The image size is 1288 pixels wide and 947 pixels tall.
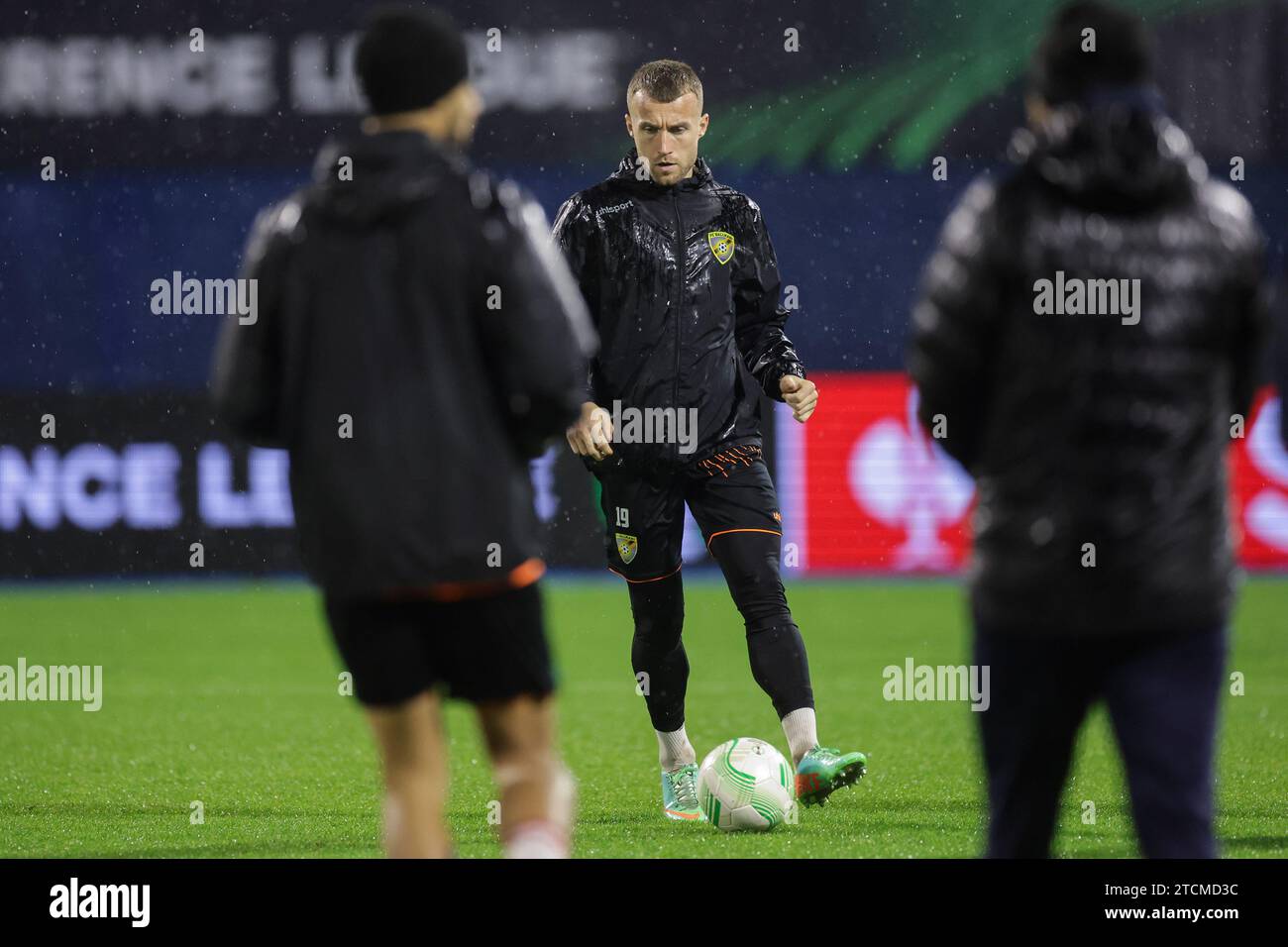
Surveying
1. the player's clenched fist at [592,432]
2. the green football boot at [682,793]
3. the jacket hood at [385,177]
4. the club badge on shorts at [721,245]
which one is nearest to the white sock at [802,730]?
the green football boot at [682,793]

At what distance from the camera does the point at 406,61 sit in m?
3.30

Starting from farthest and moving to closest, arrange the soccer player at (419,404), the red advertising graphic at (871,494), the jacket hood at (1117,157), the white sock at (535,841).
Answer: the red advertising graphic at (871,494), the white sock at (535,841), the soccer player at (419,404), the jacket hood at (1117,157)

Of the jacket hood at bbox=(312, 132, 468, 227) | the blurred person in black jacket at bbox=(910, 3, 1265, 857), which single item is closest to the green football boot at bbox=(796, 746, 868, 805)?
the blurred person in black jacket at bbox=(910, 3, 1265, 857)

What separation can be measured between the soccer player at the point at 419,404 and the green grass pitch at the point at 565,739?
185 centimetres

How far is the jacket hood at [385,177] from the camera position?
3.23m

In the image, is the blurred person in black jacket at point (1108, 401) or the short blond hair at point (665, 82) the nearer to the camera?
the blurred person in black jacket at point (1108, 401)

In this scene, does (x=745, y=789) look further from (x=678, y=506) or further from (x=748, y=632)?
(x=678, y=506)

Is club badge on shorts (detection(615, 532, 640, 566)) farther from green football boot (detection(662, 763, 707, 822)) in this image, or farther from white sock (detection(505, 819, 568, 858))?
white sock (detection(505, 819, 568, 858))

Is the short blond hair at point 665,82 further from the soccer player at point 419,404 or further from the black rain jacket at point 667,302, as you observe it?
the soccer player at point 419,404

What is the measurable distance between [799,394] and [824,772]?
1.19 meters

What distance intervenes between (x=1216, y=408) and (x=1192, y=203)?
34 cm

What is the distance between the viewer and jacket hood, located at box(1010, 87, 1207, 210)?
2.90 m
